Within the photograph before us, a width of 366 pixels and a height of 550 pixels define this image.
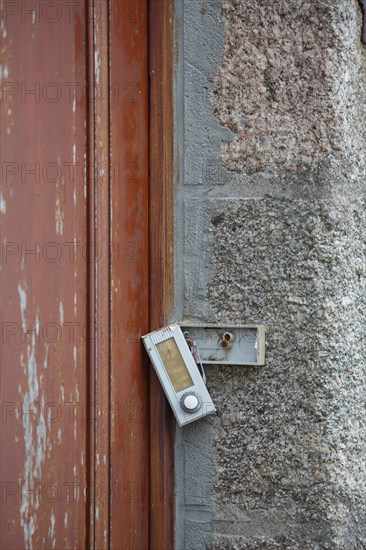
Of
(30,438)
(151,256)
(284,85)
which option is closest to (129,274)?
(151,256)

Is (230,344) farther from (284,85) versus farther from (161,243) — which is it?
(284,85)

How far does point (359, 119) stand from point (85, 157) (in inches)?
20.9

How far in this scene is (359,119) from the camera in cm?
143

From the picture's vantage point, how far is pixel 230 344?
4.41ft

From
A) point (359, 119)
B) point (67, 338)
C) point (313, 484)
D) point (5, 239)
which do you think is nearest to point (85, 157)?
point (5, 239)

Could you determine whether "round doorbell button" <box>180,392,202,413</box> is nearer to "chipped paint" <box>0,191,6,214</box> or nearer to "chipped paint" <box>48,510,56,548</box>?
"chipped paint" <box>48,510,56,548</box>

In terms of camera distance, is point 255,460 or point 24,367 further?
point 255,460

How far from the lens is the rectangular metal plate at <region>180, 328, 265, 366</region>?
1332 millimetres

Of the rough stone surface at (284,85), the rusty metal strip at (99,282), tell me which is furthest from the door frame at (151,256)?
the rough stone surface at (284,85)

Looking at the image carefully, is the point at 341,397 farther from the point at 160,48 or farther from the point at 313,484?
the point at 160,48

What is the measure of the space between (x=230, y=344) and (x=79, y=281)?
29 cm

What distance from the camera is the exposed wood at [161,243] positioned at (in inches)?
54.6

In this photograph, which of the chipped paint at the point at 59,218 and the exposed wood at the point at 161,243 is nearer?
the chipped paint at the point at 59,218

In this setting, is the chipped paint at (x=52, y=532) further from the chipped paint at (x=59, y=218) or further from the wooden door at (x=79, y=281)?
the chipped paint at (x=59, y=218)
